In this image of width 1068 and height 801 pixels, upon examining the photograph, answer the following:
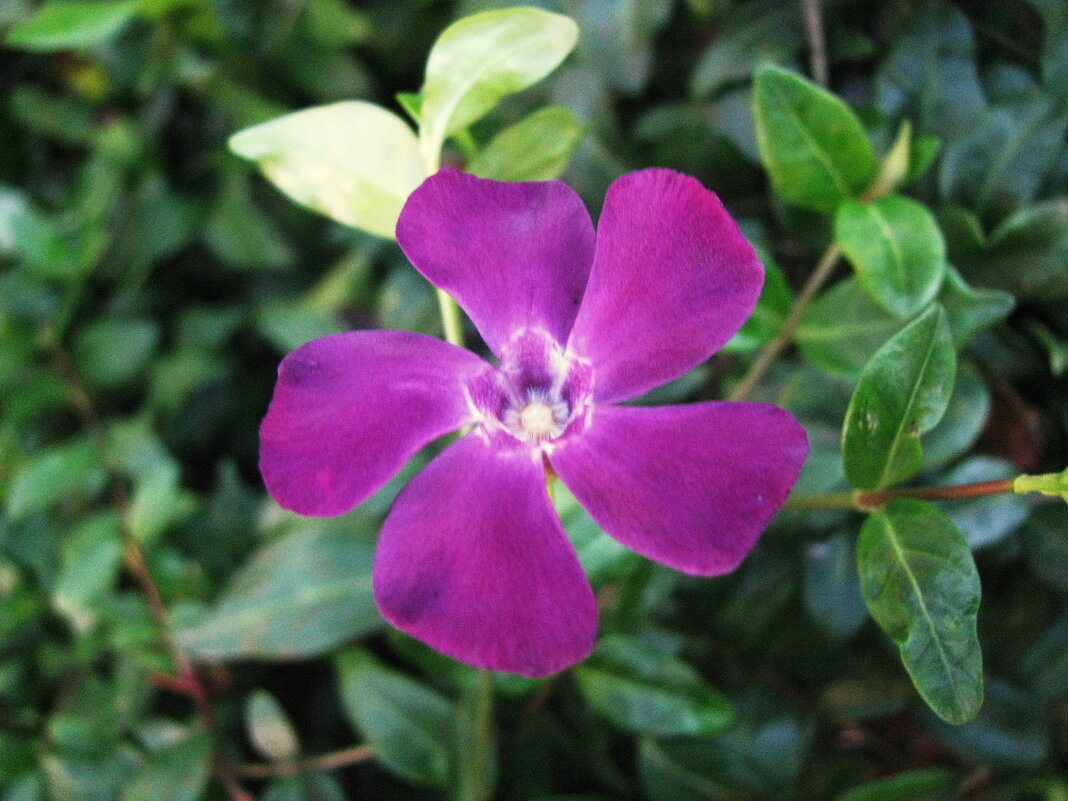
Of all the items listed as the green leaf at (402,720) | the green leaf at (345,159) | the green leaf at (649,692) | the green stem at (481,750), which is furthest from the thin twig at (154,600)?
the green leaf at (345,159)

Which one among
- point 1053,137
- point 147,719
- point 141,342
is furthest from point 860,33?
point 147,719

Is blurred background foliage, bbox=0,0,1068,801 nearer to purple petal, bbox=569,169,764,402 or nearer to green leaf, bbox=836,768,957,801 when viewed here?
green leaf, bbox=836,768,957,801

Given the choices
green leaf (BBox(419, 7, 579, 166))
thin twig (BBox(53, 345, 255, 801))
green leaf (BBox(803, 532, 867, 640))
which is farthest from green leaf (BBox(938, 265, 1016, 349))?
thin twig (BBox(53, 345, 255, 801))

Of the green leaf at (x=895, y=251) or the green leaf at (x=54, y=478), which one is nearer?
the green leaf at (x=895, y=251)

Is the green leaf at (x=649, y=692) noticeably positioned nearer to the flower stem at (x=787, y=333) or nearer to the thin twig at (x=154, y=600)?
the flower stem at (x=787, y=333)

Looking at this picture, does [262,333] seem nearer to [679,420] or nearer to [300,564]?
[300,564]
